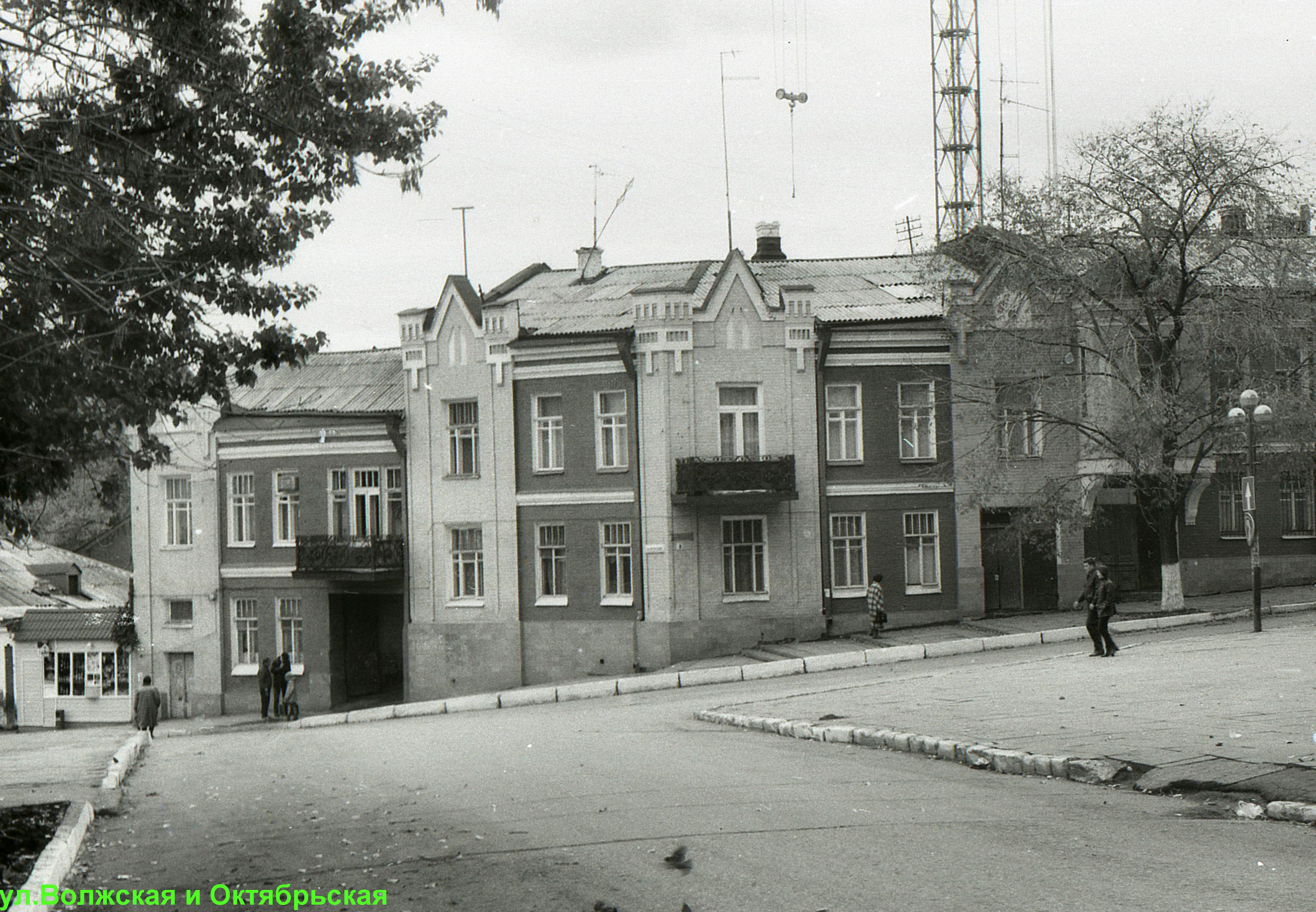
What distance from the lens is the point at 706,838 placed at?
32.2ft

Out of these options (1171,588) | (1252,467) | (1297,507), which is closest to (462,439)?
(1171,588)

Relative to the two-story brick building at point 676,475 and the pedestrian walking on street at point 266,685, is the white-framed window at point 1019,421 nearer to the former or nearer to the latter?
the two-story brick building at point 676,475

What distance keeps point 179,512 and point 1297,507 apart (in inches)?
1189

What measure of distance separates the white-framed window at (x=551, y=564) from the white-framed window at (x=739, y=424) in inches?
178

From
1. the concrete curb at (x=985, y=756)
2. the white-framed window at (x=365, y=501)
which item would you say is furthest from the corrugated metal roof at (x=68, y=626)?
the concrete curb at (x=985, y=756)

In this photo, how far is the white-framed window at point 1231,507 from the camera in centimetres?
3506

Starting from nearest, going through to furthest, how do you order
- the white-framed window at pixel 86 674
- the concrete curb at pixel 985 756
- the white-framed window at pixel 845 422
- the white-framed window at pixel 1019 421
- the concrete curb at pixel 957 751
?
1. the concrete curb at pixel 985 756
2. the concrete curb at pixel 957 751
3. the white-framed window at pixel 1019 421
4. the white-framed window at pixel 845 422
5. the white-framed window at pixel 86 674

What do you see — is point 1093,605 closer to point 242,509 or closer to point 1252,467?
point 1252,467

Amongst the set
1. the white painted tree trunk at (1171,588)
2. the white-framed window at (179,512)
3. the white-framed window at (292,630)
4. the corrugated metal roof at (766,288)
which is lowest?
the white-framed window at (292,630)

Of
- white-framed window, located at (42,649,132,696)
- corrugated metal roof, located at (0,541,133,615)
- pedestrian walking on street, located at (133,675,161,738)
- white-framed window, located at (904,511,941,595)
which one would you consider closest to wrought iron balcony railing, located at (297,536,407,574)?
pedestrian walking on street, located at (133,675,161,738)

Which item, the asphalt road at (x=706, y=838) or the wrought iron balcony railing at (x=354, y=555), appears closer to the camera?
the asphalt road at (x=706, y=838)

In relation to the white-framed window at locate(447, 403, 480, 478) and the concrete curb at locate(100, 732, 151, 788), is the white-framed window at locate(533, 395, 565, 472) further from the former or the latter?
the concrete curb at locate(100, 732, 151, 788)

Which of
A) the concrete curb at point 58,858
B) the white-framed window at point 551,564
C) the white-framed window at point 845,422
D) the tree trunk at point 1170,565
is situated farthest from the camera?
the white-framed window at point 551,564

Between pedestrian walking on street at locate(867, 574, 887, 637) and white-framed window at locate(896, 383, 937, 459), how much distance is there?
413cm
